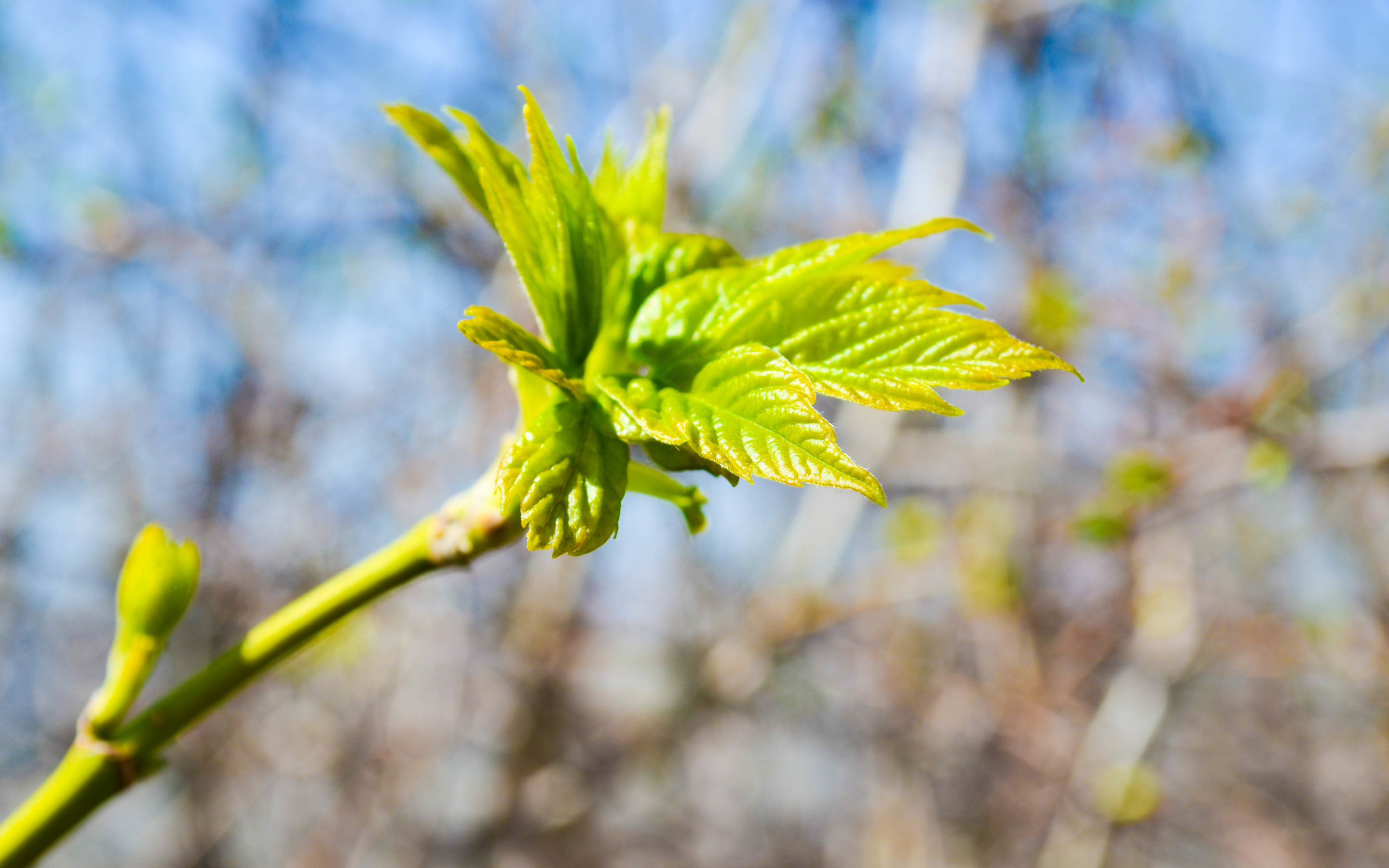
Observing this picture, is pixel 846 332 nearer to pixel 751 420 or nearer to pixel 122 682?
pixel 751 420

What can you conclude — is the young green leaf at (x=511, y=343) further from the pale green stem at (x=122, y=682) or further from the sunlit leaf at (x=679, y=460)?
the pale green stem at (x=122, y=682)

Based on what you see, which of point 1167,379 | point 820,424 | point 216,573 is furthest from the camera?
point 216,573

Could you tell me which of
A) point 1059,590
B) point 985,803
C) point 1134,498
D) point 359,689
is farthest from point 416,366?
point 985,803

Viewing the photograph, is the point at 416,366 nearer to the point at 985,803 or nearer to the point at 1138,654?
the point at 1138,654

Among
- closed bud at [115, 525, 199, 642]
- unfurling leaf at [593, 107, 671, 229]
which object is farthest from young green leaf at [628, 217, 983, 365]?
closed bud at [115, 525, 199, 642]

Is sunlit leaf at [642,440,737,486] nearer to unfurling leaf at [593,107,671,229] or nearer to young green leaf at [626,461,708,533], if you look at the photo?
young green leaf at [626,461,708,533]
